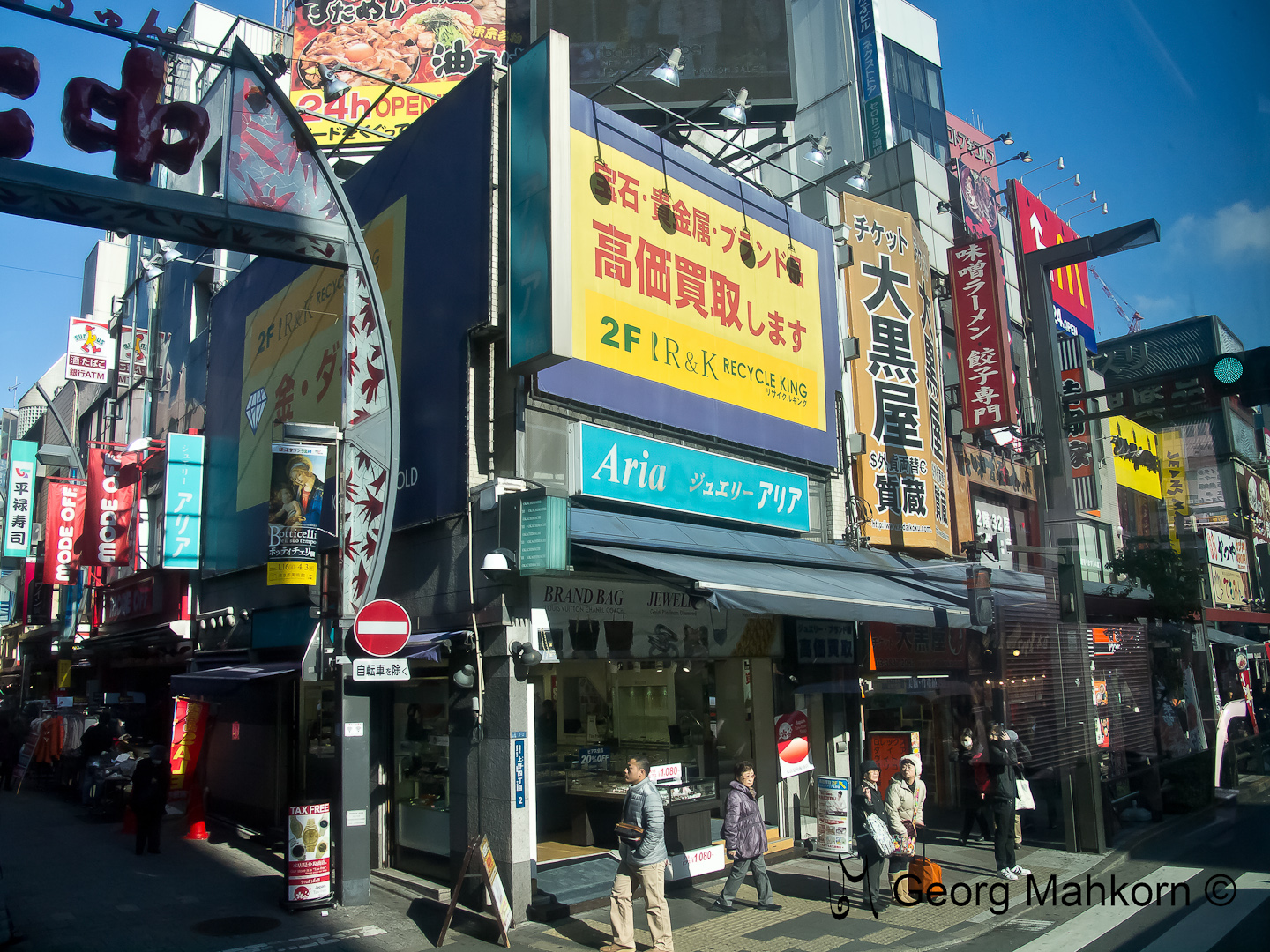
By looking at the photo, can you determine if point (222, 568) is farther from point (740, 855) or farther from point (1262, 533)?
point (1262, 533)

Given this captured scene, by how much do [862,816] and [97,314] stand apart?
3403cm

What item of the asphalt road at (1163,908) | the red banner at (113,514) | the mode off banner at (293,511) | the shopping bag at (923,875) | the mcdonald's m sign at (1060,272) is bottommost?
the asphalt road at (1163,908)

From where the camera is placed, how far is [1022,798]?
39.0 feet

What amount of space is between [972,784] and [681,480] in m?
6.65

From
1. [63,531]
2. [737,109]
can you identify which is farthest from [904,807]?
[63,531]

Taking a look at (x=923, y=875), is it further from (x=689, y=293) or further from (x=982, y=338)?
(x=982, y=338)

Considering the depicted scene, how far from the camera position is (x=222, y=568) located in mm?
17578

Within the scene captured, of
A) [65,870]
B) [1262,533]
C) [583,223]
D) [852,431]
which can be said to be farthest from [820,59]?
[65,870]

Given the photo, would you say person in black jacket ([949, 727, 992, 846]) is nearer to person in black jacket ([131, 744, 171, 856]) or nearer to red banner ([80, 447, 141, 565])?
person in black jacket ([131, 744, 171, 856])

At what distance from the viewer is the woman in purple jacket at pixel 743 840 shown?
10047mm

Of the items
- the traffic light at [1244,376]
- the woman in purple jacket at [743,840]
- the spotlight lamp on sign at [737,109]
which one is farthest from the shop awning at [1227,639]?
the spotlight lamp on sign at [737,109]

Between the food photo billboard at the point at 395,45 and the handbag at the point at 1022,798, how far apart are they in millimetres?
19738

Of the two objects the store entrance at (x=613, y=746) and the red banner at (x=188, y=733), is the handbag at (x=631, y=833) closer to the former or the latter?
the store entrance at (x=613, y=746)

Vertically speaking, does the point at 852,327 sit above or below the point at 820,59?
below
